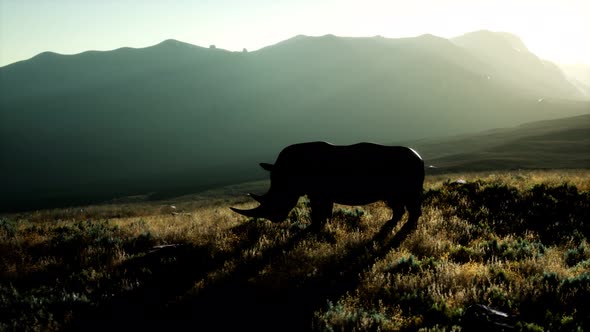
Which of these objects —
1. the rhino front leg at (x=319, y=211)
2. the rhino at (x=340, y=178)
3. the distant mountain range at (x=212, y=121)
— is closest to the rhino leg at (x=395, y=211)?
the rhino at (x=340, y=178)

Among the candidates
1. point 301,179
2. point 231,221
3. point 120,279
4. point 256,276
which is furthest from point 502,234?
point 120,279

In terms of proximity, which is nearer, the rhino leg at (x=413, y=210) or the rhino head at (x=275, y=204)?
the rhino head at (x=275, y=204)

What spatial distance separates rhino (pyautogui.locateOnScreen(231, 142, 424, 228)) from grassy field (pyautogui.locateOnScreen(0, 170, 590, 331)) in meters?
0.79

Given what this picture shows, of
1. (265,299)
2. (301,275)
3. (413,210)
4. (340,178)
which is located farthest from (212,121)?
(265,299)

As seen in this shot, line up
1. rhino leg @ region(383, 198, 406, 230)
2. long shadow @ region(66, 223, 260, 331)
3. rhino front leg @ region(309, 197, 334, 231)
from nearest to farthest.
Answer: long shadow @ region(66, 223, 260, 331) < rhino front leg @ region(309, 197, 334, 231) < rhino leg @ region(383, 198, 406, 230)

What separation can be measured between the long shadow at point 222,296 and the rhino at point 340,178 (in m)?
1.42

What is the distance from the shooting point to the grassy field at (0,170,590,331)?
5355mm

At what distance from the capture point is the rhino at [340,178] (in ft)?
29.4

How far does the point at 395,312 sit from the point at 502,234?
224 inches

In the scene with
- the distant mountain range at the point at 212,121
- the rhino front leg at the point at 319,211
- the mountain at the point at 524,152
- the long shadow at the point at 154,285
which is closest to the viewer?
the long shadow at the point at 154,285

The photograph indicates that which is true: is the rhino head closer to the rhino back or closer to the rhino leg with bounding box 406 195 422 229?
the rhino back

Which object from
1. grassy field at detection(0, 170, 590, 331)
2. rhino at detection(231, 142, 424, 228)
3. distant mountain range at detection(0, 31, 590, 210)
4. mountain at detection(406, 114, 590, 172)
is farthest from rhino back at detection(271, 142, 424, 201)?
distant mountain range at detection(0, 31, 590, 210)

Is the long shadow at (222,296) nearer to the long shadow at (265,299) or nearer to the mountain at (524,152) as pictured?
the long shadow at (265,299)

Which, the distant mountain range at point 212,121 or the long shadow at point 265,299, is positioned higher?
the distant mountain range at point 212,121
